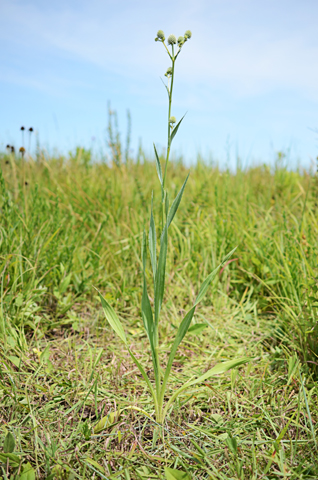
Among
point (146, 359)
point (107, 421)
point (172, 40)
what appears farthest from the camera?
point (146, 359)

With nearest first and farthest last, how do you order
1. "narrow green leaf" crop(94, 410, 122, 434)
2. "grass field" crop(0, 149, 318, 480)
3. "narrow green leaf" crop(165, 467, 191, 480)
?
"narrow green leaf" crop(165, 467, 191, 480), "grass field" crop(0, 149, 318, 480), "narrow green leaf" crop(94, 410, 122, 434)

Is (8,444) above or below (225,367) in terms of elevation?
below

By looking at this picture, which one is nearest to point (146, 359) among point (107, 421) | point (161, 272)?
point (107, 421)

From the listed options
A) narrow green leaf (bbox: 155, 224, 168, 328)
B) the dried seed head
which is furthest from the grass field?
the dried seed head

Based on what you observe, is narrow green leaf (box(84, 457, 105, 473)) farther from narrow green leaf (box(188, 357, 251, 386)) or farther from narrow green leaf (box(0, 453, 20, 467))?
narrow green leaf (box(188, 357, 251, 386))

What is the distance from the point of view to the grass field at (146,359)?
44.9 inches

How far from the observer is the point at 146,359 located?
5.63 ft

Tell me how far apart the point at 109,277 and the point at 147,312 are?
1.11 meters

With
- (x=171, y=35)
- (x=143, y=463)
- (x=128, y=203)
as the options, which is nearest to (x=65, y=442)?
(x=143, y=463)

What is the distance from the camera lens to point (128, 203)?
325 cm

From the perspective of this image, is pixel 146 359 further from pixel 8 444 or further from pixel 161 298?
pixel 8 444

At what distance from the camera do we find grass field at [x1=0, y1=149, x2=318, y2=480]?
3.74 ft

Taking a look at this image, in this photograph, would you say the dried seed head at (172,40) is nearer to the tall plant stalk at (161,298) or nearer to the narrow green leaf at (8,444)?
the tall plant stalk at (161,298)

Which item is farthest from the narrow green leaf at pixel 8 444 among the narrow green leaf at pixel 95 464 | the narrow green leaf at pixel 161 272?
the narrow green leaf at pixel 161 272
